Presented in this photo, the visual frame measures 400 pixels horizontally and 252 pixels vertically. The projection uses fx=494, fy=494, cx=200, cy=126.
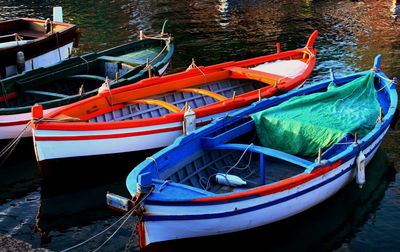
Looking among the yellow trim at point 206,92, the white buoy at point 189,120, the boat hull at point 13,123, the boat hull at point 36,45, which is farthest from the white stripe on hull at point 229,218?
the boat hull at point 36,45

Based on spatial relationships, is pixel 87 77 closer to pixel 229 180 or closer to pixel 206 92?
pixel 206 92

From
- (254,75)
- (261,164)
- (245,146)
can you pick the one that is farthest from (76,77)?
(261,164)

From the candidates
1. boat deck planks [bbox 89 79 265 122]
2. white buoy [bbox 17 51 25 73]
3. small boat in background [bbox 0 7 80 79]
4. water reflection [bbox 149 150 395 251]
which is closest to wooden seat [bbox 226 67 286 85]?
boat deck planks [bbox 89 79 265 122]

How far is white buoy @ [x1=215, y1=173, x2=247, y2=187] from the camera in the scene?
34.9 feet

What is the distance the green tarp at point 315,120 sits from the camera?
11320mm

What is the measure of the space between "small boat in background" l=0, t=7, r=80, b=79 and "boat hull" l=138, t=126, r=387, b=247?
34.9 ft

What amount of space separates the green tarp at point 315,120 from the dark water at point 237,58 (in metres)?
1.51

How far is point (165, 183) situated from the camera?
9.02 meters

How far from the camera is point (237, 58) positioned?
75.9ft

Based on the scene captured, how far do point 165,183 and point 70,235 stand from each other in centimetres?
308

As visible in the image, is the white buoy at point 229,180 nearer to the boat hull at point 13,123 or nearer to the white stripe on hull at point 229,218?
the white stripe on hull at point 229,218

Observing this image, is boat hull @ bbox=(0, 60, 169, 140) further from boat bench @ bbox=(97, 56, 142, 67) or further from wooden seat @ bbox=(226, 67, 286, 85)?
wooden seat @ bbox=(226, 67, 286, 85)

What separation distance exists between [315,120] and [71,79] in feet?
27.4

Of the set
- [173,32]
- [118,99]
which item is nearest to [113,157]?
[118,99]
